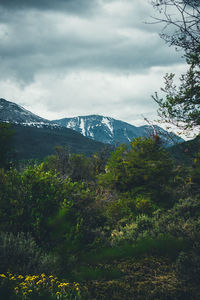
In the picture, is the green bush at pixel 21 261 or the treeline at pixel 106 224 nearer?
the treeline at pixel 106 224

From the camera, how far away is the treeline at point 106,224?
3.01 metres

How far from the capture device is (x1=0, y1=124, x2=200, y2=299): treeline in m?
3.01

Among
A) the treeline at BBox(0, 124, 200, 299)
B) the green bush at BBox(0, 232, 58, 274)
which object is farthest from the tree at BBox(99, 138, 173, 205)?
the green bush at BBox(0, 232, 58, 274)

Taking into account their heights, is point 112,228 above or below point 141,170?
below

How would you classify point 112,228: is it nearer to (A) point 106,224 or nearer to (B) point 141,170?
(A) point 106,224

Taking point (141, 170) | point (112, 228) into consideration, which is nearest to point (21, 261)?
point (112, 228)

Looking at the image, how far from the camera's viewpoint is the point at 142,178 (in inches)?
599

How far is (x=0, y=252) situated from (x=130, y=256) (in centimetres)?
284

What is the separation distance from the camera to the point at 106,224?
41.6 ft

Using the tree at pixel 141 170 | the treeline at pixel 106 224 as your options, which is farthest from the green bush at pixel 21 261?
the tree at pixel 141 170

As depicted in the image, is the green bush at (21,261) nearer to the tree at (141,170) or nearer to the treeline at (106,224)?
the treeline at (106,224)

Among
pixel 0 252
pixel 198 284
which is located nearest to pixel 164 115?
pixel 198 284

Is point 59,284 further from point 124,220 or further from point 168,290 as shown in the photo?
point 124,220

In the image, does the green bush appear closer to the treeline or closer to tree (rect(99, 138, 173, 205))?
the treeline
